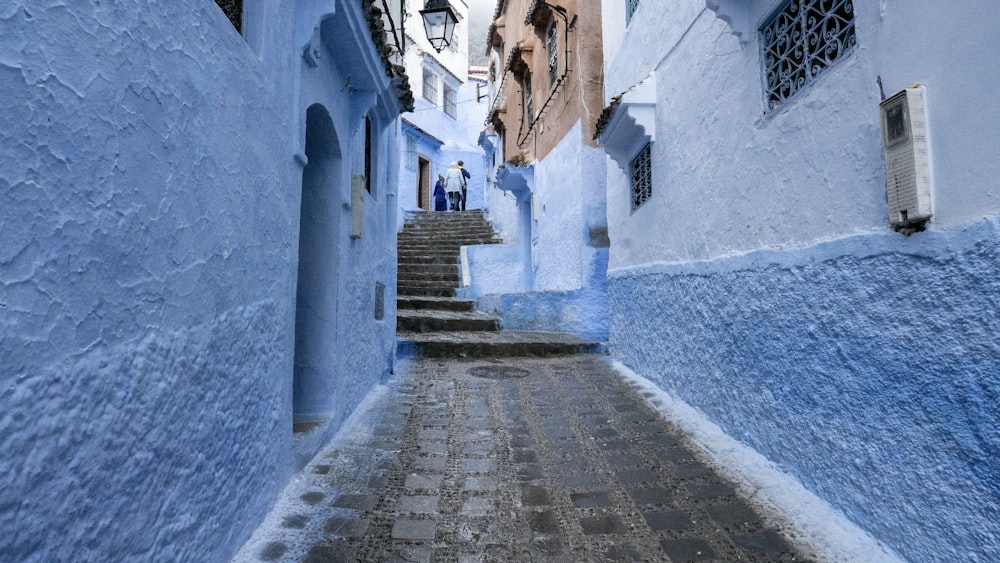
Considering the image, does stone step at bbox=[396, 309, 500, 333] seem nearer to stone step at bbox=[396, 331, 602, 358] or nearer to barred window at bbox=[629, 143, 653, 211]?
→ stone step at bbox=[396, 331, 602, 358]

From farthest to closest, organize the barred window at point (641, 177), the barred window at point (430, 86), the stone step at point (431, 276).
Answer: the barred window at point (430, 86) → the stone step at point (431, 276) → the barred window at point (641, 177)

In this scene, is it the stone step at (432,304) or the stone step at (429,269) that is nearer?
the stone step at (432,304)

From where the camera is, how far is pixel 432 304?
984 centimetres

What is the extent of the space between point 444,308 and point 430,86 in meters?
14.7

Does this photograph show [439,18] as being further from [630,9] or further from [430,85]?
[430,85]

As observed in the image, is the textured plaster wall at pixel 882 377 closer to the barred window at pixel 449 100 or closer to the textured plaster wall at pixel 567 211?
the textured plaster wall at pixel 567 211

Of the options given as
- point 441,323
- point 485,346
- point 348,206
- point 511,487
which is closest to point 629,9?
point 348,206

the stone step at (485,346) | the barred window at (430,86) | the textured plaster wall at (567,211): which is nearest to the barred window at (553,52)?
the textured plaster wall at (567,211)

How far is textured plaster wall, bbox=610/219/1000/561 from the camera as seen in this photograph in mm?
1862

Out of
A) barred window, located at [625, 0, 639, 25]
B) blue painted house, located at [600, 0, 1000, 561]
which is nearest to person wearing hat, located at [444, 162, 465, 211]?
barred window, located at [625, 0, 639, 25]

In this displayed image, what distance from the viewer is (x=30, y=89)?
1184 millimetres

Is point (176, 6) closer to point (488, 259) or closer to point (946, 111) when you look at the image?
point (946, 111)

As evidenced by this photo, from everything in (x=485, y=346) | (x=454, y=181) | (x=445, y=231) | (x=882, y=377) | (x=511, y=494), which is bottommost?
(x=511, y=494)

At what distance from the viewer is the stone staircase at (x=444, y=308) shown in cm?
702
